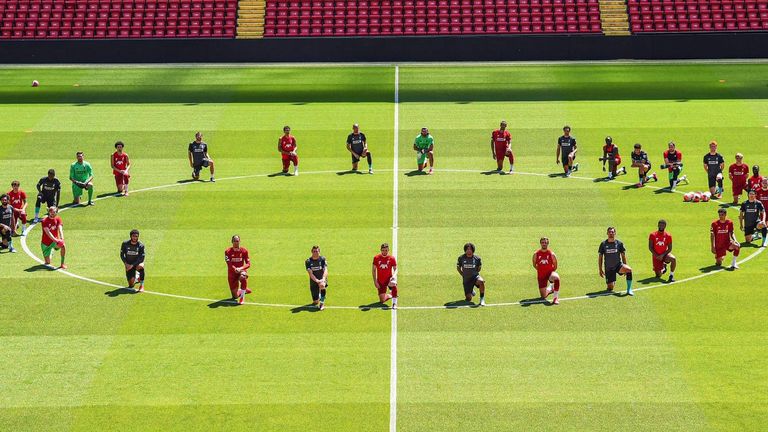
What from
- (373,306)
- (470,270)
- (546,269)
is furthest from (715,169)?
(373,306)

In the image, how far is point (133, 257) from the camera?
3166cm

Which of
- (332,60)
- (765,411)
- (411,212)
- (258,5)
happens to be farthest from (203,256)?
(258,5)

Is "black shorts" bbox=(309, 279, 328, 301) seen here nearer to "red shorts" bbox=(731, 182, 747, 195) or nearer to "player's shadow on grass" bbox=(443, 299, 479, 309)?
"player's shadow on grass" bbox=(443, 299, 479, 309)

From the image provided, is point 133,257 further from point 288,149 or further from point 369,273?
point 288,149

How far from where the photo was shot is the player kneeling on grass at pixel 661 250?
32.0 meters

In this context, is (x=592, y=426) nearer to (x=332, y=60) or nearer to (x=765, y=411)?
(x=765, y=411)

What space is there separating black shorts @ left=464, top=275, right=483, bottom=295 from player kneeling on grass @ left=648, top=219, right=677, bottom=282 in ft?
16.0

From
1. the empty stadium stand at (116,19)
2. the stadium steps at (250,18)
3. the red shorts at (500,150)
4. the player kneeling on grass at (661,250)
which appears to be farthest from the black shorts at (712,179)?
the empty stadium stand at (116,19)

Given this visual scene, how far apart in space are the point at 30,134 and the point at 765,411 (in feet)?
112

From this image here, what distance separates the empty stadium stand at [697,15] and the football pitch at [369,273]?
7202 millimetres

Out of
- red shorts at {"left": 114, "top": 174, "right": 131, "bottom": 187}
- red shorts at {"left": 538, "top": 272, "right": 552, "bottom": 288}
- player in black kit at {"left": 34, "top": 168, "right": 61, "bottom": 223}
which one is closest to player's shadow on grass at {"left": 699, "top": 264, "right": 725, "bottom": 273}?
red shorts at {"left": 538, "top": 272, "right": 552, "bottom": 288}

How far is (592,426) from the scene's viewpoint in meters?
24.3

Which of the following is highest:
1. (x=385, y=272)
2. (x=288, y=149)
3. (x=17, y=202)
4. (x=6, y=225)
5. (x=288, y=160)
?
(x=288, y=149)

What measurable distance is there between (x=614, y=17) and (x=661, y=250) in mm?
34661
